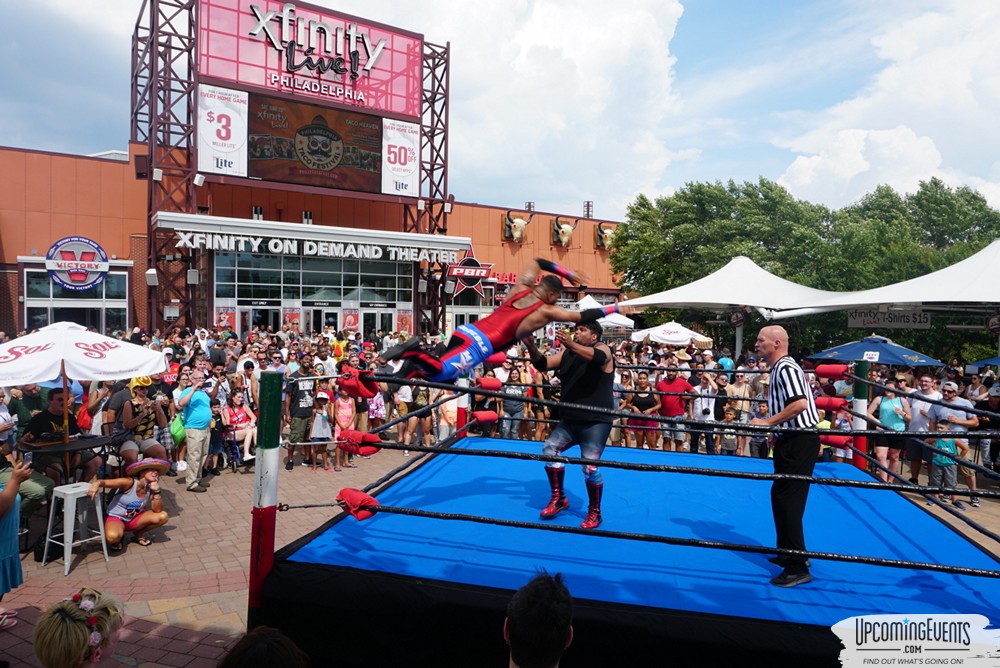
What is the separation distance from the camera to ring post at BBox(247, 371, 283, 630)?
2.84 metres

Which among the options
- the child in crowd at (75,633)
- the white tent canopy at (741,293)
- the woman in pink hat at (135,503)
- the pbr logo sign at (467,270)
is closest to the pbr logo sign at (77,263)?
the pbr logo sign at (467,270)

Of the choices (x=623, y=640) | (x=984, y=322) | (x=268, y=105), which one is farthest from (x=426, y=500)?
(x=268, y=105)

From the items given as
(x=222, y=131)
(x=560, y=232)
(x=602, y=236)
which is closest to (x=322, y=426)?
(x=222, y=131)

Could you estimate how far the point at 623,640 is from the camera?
265 centimetres

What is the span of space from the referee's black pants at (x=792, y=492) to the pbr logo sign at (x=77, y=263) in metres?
19.6

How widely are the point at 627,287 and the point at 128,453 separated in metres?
21.8

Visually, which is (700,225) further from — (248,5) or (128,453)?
(128,453)

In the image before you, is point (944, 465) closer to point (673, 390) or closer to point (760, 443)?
point (760, 443)

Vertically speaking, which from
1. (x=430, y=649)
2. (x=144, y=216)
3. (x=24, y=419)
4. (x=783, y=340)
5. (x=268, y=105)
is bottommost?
(x=430, y=649)

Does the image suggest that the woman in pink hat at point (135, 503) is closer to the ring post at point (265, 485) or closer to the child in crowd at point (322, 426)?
the child in crowd at point (322, 426)

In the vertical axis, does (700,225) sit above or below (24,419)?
above

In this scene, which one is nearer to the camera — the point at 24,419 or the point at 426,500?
the point at 426,500

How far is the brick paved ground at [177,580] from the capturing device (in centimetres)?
382

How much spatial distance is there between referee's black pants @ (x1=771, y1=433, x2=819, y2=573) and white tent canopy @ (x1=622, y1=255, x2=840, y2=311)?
853cm
